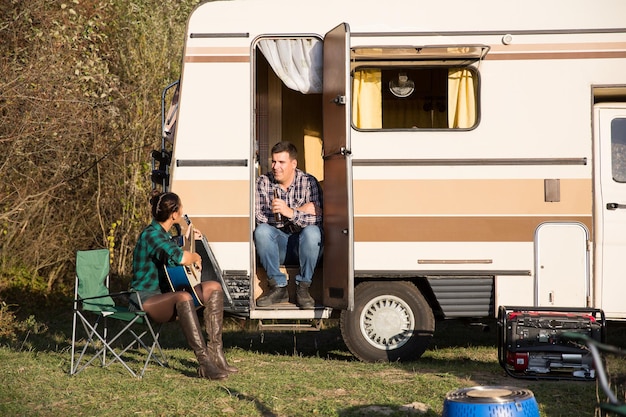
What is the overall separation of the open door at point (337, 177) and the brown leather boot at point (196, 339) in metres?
1.17

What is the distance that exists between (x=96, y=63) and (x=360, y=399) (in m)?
6.73

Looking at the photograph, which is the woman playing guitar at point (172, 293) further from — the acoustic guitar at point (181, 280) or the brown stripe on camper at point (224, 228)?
the brown stripe on camper at point (224, 228)

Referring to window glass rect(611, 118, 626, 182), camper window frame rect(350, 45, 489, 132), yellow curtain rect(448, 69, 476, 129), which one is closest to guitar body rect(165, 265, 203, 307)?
camper window frame rect(350, 45, 489, 132)

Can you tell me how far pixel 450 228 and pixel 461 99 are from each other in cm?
106

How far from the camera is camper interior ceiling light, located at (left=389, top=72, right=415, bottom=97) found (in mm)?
7727

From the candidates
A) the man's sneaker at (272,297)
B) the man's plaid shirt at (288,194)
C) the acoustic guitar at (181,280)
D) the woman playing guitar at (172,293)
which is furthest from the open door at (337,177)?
the acoustic guitar at (181,280)

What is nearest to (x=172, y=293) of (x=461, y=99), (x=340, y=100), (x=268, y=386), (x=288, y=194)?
(x=268, y=386)

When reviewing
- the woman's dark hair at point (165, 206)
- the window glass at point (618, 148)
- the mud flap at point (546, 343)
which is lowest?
the mud flap at point (546, 343)

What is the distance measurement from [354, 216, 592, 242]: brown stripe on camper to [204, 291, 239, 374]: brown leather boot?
1268 millimetres

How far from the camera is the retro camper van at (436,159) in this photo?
720cm

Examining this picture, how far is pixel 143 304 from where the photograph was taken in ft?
21.7

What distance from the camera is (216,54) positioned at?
7.46m

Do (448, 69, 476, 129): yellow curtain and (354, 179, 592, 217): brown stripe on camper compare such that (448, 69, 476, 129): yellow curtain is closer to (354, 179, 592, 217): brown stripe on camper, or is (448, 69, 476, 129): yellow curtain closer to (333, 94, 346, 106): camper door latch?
(354, 179, 592, 217): brown stripe on camper

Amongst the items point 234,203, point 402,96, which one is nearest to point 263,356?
point 234,203
